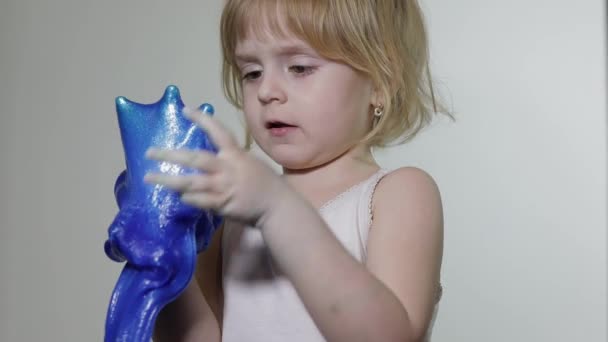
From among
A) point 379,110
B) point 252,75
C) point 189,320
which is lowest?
point 189,320

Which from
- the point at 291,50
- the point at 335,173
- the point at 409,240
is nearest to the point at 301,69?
the point at 291,50

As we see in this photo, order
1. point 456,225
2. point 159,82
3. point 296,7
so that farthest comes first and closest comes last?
point 159,82
point 456,225
point 296,7

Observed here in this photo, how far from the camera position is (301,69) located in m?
1.11

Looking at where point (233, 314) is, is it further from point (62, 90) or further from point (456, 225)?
point (62, 90)

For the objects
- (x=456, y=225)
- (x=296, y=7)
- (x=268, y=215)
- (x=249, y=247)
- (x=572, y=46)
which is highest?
A: (x=296, y=7)

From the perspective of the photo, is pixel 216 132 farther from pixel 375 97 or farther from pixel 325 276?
pixel 375 97

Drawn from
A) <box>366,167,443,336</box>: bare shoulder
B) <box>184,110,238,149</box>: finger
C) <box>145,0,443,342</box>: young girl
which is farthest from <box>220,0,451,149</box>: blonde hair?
<box>184,110,238,149</box>: finger

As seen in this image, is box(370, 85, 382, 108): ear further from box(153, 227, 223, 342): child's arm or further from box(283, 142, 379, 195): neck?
box(153, 227, 223, 342): child's arm

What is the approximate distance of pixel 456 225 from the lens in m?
1.74

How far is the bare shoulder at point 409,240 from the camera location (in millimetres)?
986

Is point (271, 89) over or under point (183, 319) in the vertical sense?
over

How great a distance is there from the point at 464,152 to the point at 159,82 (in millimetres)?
574

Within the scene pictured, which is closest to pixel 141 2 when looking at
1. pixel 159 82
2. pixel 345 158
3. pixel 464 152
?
pixel 159 82

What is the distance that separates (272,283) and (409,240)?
0.59ft
